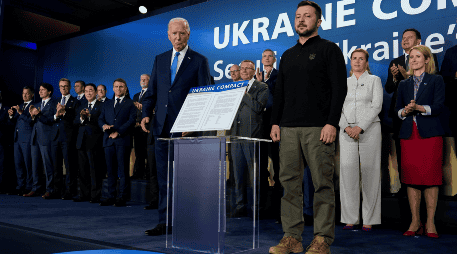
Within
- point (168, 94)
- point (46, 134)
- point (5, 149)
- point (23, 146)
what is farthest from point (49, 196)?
point (168, 94)

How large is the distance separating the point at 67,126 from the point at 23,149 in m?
1.16

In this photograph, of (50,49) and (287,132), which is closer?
(287,132)

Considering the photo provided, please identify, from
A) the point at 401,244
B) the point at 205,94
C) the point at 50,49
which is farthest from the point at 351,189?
the point at 50,49

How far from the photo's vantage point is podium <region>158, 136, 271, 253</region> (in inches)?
88.5

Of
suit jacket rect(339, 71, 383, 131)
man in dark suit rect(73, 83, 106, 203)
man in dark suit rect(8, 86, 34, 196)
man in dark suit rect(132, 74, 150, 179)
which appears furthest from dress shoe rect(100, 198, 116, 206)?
suit jacket rect(339, 71, 383, 131)

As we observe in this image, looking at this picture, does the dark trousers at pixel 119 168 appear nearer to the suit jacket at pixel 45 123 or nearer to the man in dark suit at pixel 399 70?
the suit jacket at pixel 45 123

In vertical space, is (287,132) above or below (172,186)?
above

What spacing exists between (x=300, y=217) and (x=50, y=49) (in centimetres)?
851

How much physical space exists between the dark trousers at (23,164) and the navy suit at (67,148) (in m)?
0.74

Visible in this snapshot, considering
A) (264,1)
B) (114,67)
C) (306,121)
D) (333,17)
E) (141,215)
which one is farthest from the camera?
(114,67)

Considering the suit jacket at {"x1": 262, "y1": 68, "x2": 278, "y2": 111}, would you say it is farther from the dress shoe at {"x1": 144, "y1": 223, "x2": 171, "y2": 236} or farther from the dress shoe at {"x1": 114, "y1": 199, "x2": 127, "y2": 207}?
the dress shoe at {"x1": 114, "y1": 199, "x2": 127, "y2": 207}

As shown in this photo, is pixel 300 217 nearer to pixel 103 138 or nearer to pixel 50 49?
pixel 103 138

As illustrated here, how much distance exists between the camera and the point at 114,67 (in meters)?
7.59

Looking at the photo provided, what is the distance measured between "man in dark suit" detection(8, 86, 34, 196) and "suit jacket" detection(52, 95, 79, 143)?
0.67 metres
